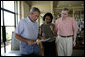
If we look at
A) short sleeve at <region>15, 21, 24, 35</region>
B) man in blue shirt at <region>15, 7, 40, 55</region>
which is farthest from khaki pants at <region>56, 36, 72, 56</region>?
short sleeve at <region>15, 21, 24, 35</region>

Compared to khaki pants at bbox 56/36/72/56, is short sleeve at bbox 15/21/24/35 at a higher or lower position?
higher

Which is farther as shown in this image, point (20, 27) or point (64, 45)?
point (64, 45)

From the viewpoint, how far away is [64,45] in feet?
7.85

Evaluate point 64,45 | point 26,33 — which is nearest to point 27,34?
point 26,33

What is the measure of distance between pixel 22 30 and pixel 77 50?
2764 mm

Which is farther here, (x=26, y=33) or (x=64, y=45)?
(x=64, y=45)

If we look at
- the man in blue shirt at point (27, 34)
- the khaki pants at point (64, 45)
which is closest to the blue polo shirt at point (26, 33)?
the man in blue shirt at point (27, 34)

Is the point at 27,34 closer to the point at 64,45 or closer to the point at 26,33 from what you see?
the point at 26,33

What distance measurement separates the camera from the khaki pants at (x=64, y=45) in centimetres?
236

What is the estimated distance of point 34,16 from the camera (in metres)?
1.66

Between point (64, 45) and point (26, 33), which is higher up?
point (26, 33)

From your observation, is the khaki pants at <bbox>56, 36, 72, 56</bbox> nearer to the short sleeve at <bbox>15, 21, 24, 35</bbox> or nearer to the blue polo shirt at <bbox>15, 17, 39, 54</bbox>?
the blue polo shirt at <bbox>15, 17, 39, 54</bbox>

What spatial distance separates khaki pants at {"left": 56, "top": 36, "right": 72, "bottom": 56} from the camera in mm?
2359

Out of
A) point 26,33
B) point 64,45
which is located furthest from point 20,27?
point 64,45
